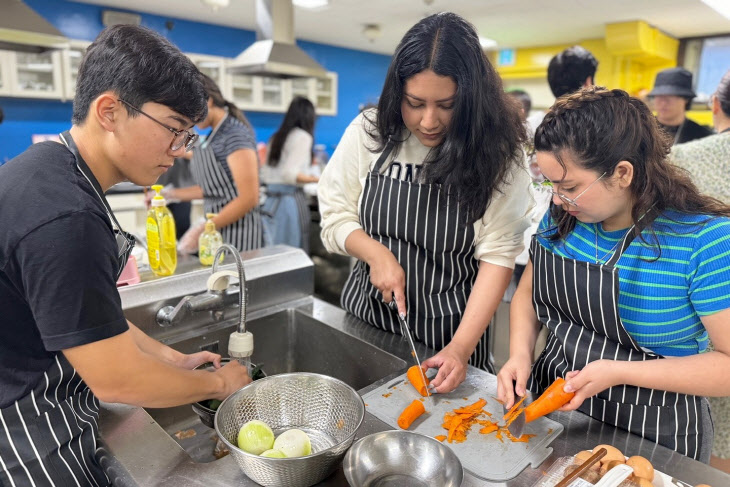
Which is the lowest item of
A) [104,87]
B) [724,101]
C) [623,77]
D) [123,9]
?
[104,87]

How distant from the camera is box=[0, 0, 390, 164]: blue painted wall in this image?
17.7 feet

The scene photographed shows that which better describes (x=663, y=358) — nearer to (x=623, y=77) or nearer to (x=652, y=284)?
(x=652, y=284)

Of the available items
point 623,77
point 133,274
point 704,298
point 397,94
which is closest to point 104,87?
point 397,94

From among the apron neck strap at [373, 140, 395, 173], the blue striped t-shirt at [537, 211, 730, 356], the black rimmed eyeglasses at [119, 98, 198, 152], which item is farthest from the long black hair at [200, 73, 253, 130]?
the blue striped t-shirt at [537, 211, 730, 356]

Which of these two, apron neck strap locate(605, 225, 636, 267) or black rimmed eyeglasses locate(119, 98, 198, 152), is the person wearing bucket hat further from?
black rimmed eyeglasses locate(119, 98, 198, 152)

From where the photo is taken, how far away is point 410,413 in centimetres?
107

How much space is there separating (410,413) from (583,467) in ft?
1.18

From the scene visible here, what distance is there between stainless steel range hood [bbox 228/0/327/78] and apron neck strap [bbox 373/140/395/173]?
2.12 m

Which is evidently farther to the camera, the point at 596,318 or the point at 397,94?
the point at 397,94

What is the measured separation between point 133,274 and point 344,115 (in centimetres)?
754

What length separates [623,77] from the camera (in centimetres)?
700

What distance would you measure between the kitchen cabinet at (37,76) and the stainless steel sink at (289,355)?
5.02m

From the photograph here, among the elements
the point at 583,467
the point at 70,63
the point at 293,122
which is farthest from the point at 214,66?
the point at 583,467

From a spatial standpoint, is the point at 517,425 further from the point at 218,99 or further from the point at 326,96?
the point at 326,96
